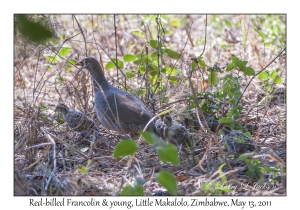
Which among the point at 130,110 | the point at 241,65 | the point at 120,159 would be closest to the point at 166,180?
the point at 120,159

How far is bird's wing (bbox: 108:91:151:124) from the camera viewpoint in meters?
6.33

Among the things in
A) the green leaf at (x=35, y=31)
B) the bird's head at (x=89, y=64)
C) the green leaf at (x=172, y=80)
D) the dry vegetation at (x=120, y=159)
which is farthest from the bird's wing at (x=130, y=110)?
the green leaf at (x=35, y=31)

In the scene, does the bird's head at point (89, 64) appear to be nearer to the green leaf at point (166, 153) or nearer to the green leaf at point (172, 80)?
the green leaf at point (172, 80)

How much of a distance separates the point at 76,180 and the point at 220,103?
2.58m

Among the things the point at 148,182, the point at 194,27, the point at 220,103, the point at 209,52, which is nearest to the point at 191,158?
the point at 148,182

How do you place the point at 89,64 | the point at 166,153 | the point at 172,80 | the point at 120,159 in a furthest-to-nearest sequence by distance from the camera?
the point at 172,80, the point at 89,64, the point at 120,159, the point at 166,153

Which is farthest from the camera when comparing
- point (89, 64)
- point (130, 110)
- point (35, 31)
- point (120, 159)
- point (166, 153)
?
point (89, 64)

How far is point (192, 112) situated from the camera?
6.62 metres

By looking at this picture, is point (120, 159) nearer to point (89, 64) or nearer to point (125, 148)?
point (125, 148)

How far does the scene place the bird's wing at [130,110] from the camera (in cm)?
633

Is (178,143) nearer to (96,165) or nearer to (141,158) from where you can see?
(141,158)

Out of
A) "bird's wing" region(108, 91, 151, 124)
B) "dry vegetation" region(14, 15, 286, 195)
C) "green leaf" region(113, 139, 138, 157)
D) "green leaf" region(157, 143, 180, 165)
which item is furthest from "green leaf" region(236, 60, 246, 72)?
"green leaf" region(113, 139, 138, 157)

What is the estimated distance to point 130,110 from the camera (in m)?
6.39

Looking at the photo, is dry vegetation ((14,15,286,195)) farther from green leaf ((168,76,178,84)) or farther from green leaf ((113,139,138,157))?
green leaf ((113,139,138,157))
